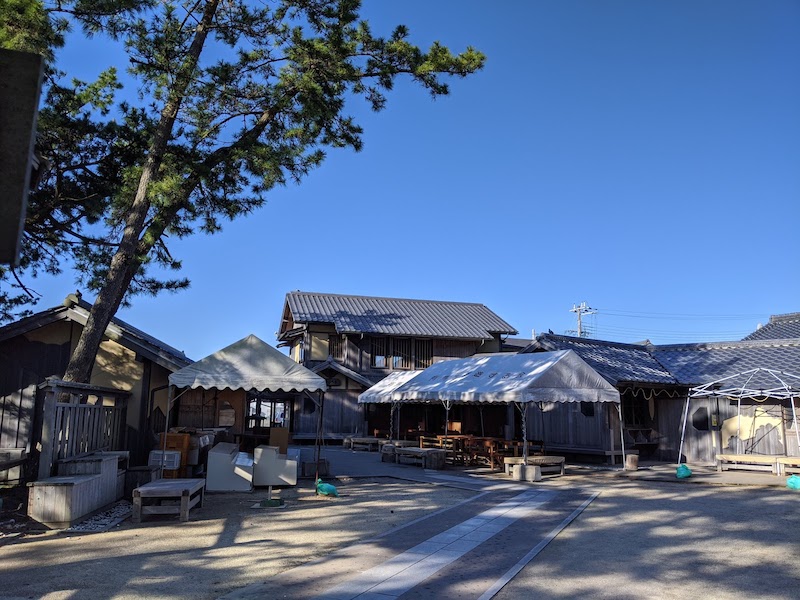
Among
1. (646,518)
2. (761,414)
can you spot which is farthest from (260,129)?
(761,414)

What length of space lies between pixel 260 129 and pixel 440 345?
2428 cm

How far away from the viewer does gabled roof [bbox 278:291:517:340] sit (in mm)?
33219

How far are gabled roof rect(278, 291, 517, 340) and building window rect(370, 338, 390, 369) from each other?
81 centimetres

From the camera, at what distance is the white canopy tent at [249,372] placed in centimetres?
1209

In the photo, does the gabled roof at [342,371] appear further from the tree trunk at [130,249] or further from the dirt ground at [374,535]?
the tree trunk at [130,249]

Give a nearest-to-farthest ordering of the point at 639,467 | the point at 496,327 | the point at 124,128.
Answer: the point at 124,128, the point at 639,467, the point at 496,327

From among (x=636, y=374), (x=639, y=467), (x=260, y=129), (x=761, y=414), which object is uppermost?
(x=260, y=129)

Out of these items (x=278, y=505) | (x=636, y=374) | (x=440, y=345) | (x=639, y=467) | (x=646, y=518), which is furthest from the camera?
(x=440, y=345)

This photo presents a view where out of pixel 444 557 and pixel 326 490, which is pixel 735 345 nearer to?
pixel 326 490

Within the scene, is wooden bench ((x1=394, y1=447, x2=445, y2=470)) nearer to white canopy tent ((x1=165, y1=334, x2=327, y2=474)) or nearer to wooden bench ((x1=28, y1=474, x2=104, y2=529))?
white canopy tent ((x1=165, y1=334, x2=327, y2=474))

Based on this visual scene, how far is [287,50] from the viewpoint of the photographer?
1195 centimetres

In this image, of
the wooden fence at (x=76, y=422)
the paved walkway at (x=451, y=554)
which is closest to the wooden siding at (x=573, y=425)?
the paved walkway at (x=451, y=554)

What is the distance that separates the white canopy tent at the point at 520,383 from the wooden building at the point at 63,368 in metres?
8.19

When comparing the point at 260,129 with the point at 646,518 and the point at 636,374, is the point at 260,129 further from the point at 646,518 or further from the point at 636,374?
the point at 636,374
